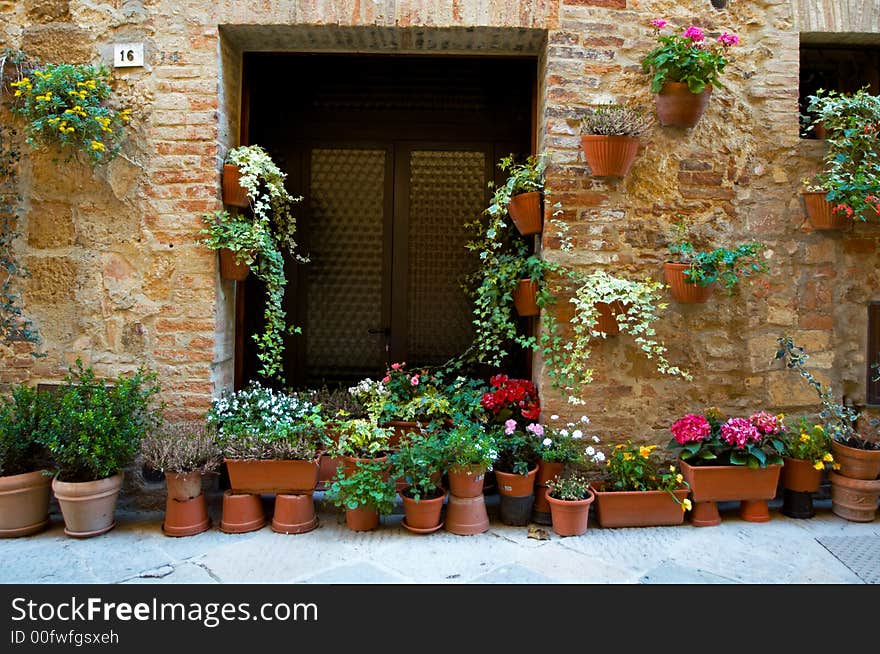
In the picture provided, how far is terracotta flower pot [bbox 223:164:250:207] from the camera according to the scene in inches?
141

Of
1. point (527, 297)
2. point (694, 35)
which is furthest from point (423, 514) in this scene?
point (694, 35)

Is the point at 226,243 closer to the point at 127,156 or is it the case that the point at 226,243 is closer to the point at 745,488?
the point at 127,156

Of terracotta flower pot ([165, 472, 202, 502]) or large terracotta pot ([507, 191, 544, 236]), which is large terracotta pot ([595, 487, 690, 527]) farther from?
terracotta flower pot ([165, 472, 202, 502])

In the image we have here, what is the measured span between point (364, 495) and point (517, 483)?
0.81 metres

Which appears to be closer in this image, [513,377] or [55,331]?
[55,331]

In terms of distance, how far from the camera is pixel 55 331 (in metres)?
3.60

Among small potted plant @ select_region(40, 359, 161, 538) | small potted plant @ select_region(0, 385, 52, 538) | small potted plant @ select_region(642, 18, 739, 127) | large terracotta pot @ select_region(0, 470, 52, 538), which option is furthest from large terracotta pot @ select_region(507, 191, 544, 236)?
large terracotta pot @ select_region(0, 470, 52, 538)

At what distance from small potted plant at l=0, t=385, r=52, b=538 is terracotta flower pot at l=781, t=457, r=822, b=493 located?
3.95 meters

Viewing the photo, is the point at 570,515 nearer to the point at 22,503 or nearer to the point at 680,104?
the point at 680,104

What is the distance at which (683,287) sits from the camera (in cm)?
347

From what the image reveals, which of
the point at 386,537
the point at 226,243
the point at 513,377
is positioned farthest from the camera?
the point at 513,377

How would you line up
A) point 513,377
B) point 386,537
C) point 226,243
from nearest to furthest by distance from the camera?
point 386,537 < point 226,243 < point 513,377

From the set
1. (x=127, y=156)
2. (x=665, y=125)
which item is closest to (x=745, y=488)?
(x=665, y=125)

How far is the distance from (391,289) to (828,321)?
272cm
